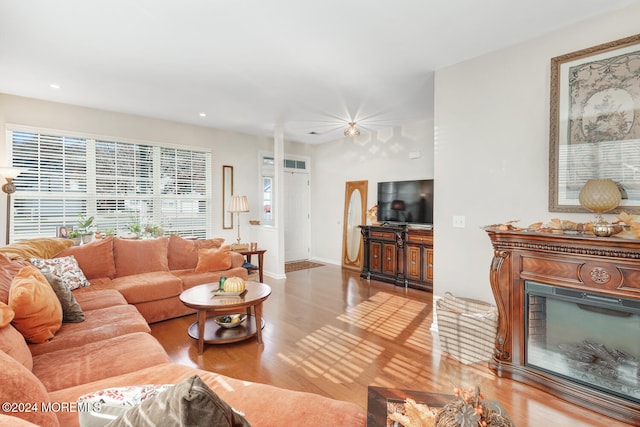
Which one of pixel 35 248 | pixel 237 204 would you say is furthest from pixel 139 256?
pixel 237 204

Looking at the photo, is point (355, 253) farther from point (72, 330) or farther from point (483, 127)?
point (72, 330)

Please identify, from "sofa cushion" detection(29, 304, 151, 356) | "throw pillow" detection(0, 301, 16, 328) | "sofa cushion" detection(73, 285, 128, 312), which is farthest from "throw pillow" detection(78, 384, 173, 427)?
"sofa cushion" detection(73, 285, 128, 312)

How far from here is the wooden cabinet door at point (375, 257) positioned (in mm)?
5293

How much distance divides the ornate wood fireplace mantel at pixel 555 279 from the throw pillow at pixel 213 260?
120 inches

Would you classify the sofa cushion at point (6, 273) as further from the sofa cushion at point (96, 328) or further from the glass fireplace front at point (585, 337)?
the glass fireplace front at point (585, 337)

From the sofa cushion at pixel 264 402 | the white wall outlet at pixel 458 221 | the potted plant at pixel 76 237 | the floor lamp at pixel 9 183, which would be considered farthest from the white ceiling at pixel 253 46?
the sofa cushion at pixel 264 402

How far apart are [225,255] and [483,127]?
10.8 ft

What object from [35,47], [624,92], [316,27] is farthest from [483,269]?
[35,47]

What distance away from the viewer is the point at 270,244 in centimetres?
557

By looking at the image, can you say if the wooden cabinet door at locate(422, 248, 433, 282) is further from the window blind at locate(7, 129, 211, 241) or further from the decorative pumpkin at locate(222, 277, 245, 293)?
the window blind at locate(7, 129, 211, 241)

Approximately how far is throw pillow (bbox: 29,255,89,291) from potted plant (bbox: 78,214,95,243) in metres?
1.17

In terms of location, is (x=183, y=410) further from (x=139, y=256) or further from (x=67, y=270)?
(x=139, y=256)

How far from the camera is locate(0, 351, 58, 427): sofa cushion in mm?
979

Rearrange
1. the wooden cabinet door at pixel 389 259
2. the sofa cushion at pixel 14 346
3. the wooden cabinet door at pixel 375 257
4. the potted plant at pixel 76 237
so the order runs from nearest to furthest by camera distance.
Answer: the sofa cushion at pixel 14 346 < the potted plant at pixel 76 237 < the wooden cabinet door at pixel 389 259 < the wooden cabinet door at pixel 375 257
